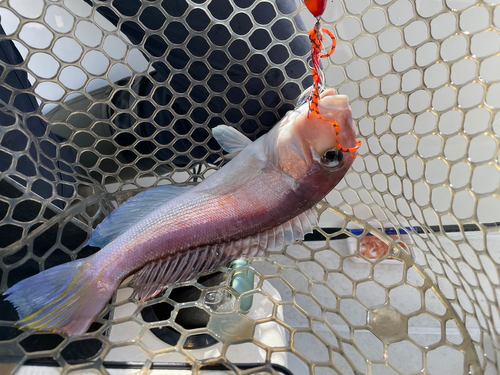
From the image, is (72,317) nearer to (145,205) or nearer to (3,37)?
(145,205)

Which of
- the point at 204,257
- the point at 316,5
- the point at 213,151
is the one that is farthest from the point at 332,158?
the point at 213,151

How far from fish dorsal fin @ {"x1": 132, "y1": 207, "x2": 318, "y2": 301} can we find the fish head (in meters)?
0.17

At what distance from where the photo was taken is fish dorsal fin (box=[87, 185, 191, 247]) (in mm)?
1039

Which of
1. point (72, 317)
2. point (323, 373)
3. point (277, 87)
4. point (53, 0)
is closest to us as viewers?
point (72, 317)

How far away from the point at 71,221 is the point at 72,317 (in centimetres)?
43

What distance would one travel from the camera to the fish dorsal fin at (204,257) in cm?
101

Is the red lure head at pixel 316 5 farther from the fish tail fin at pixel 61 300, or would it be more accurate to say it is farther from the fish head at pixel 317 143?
the fish tail fin at pixel 61 300

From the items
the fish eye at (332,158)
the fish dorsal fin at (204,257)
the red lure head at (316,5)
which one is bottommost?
the fish dorsal fin at (204,257)

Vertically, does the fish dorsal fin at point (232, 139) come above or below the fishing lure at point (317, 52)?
below

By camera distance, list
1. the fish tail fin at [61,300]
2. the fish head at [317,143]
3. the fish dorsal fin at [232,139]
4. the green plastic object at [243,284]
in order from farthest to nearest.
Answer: the green plastic object at [243,284]
the fish dorsal fin at [232,139]
the fish tail fin at [61,300]
the fish head at [317,143]

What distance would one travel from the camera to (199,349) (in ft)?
3.87

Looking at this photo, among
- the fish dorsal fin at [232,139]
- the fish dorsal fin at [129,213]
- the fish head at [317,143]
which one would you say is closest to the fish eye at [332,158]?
the fish head at [317,143]

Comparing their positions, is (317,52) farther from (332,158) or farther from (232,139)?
(232,139)

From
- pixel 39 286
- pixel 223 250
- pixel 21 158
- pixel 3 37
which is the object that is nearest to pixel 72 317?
pixel 39 286
